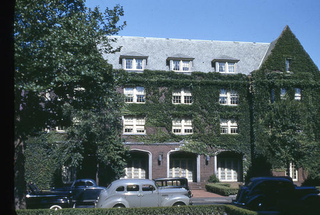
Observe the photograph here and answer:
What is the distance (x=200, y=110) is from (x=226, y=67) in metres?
6.02

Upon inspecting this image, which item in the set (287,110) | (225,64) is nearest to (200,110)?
(225,64)

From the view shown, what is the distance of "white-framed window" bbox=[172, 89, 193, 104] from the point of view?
3409cm

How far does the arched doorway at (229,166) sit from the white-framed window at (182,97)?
6.67 meters

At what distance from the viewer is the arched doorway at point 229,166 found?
34844 mm

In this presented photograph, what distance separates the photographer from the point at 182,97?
34.1 m

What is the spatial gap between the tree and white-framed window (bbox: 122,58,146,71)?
16373 mm

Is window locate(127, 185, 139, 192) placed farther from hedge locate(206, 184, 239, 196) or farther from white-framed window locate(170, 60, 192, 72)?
white-framed window locate(170, 60, 192, 72)

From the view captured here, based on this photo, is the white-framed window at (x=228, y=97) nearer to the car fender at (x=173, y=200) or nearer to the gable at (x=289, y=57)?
the gable at (x=289, y=57)

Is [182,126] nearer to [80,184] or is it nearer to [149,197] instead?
[80,184]

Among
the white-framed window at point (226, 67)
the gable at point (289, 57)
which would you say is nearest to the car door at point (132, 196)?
the white-framed window at point (226, 67)

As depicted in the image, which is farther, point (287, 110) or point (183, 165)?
point (183, 165)

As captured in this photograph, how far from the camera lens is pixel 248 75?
35000 millimetres

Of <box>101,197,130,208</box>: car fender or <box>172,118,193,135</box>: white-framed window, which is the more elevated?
<box>172,118,193,135</box>: white-framed window

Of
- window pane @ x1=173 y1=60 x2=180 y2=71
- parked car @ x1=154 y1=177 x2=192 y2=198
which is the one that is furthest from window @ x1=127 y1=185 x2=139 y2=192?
window pane @ x1=173 y1=60 x2=180 y2=71
